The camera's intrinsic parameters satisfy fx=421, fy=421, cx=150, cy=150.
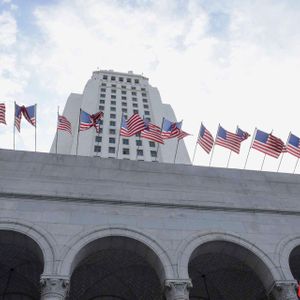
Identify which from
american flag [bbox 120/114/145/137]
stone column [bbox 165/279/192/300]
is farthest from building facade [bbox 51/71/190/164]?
stone column [bbox 165/279/192/300]

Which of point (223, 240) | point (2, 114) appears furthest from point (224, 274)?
point (2, 114)

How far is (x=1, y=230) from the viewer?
62.2 feet

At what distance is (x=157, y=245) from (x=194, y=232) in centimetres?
210

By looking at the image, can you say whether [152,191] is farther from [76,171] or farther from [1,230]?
[1,230]

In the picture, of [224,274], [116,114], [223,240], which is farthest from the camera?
[116,114]

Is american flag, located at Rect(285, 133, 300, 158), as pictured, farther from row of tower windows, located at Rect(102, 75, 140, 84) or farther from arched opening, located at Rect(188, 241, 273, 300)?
row of tower windows, located at Rect(102, 75, 140, 84)

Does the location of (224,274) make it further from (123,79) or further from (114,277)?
(123,79)

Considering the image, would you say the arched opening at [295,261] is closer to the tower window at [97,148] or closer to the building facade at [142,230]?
the building facade at [142,230]

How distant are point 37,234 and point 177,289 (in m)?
6.69

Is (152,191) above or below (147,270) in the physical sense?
above

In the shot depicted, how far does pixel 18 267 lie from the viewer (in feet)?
73.0

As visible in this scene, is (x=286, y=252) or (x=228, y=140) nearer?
(x=286, y=252)

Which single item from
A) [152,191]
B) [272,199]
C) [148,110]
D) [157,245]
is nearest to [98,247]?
[157,245]

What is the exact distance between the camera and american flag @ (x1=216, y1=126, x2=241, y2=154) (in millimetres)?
27109
